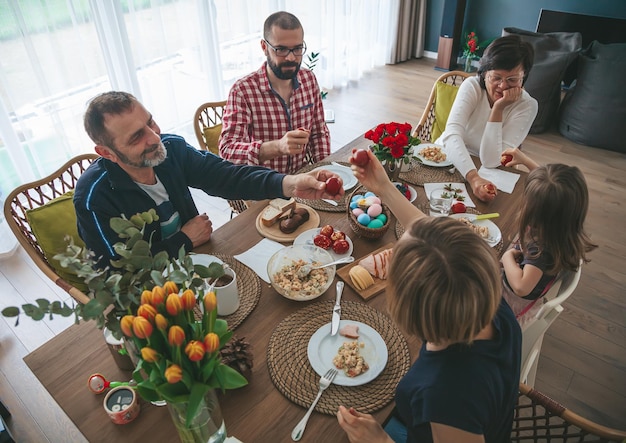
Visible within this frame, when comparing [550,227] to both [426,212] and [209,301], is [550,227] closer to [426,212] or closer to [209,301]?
[426,212]

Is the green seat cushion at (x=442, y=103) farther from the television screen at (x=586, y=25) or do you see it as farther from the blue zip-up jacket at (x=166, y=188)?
the television screen at (x=586, y=25)

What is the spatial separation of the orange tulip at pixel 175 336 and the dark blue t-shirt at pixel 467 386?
52 cm

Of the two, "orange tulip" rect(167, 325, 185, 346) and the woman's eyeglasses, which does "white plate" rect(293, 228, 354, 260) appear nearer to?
"orange tulip" rect(167, 325, 185, 346)

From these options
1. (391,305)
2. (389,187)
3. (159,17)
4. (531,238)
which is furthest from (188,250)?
(159,17)

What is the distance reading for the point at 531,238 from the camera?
1435 millimetres

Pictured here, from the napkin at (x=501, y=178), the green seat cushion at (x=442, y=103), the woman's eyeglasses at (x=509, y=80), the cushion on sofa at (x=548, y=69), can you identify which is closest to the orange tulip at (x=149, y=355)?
the napkin at (x=501, y=178)

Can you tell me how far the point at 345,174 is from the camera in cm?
198

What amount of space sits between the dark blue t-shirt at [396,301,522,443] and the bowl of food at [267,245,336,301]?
44 centimetres

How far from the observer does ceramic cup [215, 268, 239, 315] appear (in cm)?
124

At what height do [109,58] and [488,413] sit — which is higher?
[109,58]

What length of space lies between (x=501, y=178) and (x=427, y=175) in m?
0.34

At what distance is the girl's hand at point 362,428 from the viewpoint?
0.96 m

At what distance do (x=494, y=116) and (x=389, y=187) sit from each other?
0.93m

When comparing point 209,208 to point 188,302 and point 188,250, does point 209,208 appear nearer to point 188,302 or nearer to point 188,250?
point 188,250
